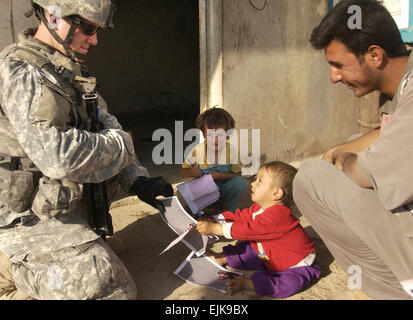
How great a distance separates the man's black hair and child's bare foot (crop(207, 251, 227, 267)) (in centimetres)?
141

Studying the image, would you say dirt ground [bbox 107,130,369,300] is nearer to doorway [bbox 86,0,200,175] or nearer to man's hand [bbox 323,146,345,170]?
man's hand [bbox 323,146,345,170]

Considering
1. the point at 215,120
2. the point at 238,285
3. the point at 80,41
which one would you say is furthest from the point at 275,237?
the point at 80,41

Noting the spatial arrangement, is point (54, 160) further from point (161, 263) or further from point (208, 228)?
point (161, 263)

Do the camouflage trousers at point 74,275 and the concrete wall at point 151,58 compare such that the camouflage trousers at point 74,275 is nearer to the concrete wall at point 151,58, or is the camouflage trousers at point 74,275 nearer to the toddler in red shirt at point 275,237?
the toddler in red shirt at point 275,237

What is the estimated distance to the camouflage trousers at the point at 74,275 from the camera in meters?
2.06

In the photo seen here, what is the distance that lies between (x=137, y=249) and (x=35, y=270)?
84 centimetres

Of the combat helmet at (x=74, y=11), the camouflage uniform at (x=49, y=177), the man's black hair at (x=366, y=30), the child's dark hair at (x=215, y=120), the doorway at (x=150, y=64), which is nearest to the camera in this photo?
the man's black hair at (x=366, y=30)

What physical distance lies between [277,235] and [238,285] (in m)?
0.35

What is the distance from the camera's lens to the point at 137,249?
2.87 m

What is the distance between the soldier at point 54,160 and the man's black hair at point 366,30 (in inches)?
A: 47.0

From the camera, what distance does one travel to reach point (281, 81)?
4.33 m

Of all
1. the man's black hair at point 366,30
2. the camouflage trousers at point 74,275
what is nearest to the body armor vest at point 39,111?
the camouflage trousers at point 74,275

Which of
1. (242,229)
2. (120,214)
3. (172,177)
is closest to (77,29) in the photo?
(242,229)

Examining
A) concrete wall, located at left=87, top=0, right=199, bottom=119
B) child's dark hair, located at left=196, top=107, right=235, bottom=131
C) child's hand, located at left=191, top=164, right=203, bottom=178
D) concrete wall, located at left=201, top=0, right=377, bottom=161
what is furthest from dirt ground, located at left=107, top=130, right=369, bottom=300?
concrete wall, located at left=87, top=0, right=199, bottom=119
